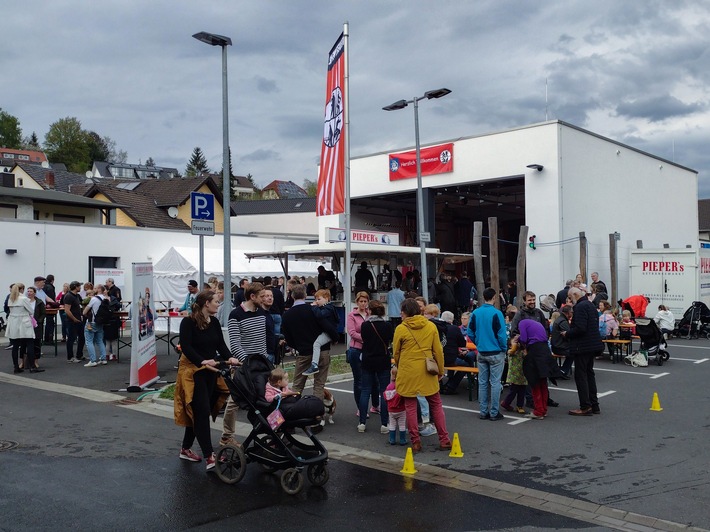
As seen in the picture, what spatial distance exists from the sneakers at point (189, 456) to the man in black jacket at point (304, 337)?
1.82m

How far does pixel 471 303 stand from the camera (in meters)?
24.0

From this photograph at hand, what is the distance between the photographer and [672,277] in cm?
2308

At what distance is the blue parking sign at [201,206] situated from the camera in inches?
479

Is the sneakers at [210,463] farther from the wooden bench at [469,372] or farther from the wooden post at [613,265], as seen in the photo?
the wooden post at [613,265]

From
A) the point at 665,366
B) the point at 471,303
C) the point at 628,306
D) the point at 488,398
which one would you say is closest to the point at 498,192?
the point at 471,303

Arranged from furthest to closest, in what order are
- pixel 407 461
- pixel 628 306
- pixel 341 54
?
1. pixel 628 306
2. pixel 341 54
3. pixel 407 461

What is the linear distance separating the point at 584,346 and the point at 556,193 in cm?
1710

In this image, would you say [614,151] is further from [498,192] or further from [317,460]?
[317,460]

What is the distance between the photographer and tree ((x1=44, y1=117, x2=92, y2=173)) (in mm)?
109125

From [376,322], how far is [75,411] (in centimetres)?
474

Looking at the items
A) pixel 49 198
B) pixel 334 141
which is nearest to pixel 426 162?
pixel 334 141

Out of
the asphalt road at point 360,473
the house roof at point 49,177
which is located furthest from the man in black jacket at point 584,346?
the house roof at point 49,177

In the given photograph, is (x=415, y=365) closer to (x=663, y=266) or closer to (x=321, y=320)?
(x=321, y=320)

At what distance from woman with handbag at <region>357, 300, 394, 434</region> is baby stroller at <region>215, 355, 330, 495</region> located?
1.99 meters
